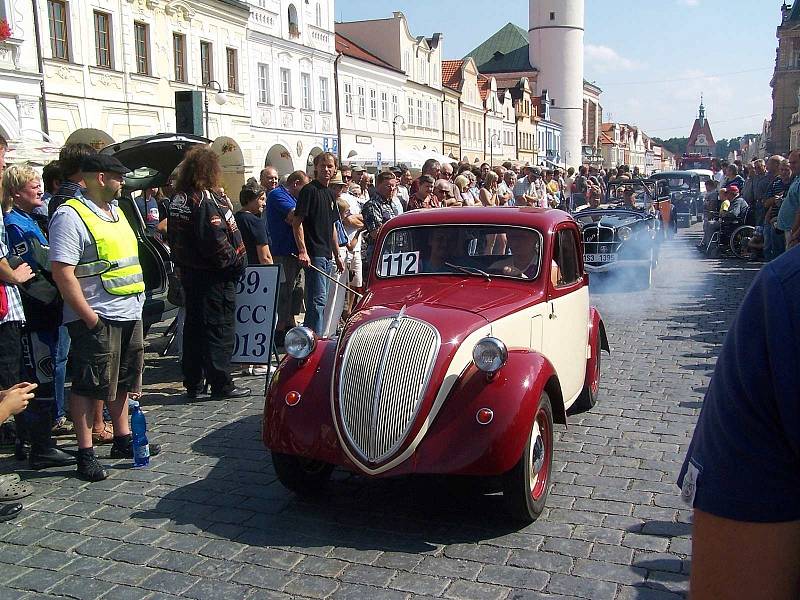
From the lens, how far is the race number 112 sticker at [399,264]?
573 cm

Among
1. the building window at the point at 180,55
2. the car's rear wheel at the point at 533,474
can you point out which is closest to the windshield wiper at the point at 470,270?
the car's rear wheel at the point at 533,474

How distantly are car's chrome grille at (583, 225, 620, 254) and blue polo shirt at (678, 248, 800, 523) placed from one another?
43.8ft

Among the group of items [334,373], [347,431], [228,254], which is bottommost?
[347,431]

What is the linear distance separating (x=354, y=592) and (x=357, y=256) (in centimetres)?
654

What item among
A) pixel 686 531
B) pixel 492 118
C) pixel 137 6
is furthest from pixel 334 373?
pixel 492 118

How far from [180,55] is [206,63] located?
1.77 m

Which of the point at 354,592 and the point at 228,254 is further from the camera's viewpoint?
the point at 228,254

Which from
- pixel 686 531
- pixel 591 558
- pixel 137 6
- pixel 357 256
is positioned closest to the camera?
pixel 591 558

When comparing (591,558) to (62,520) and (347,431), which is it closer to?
(347,431)

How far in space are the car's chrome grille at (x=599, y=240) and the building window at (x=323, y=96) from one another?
84.9 feet

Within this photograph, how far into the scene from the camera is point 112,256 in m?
5.13

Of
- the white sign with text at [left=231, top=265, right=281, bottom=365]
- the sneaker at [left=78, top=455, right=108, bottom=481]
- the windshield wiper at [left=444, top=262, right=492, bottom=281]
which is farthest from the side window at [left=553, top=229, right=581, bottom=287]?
the sneaker at [left=78, top=455, right=108, bottom=481]

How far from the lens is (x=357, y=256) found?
32.6ft

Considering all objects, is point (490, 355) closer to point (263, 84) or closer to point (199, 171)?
point (199, 171)
